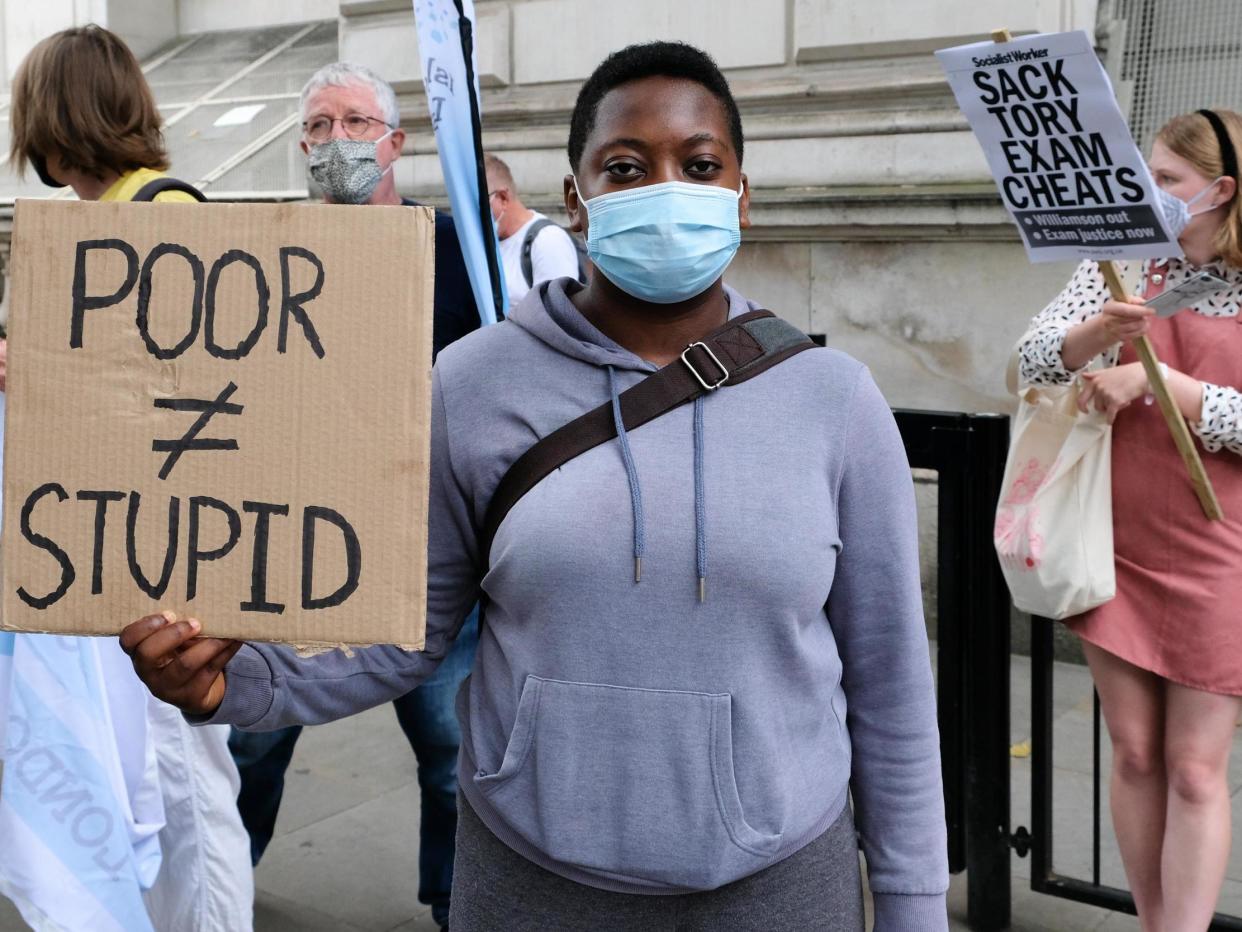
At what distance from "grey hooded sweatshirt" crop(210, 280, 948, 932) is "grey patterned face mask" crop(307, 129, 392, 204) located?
1822 mm

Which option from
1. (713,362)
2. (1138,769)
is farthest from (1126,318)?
(713,362)

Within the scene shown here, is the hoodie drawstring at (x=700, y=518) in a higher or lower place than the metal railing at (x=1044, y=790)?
higher

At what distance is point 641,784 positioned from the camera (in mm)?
1717

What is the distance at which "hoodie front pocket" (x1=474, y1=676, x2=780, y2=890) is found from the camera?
1.72m

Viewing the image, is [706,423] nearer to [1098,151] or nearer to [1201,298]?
[1098,151]

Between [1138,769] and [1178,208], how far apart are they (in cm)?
130

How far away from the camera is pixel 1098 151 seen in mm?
2943

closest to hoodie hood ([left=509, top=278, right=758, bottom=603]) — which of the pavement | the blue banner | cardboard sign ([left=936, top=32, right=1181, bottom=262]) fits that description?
cardboard sign ([left=936, top=32, right=1181, bottom=262])

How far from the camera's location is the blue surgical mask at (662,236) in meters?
1.88

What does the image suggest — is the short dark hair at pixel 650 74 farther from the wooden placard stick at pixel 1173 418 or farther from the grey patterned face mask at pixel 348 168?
the grey patterned face mask at pixel 348 168

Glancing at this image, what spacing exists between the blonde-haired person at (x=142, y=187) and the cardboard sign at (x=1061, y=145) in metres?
1.76

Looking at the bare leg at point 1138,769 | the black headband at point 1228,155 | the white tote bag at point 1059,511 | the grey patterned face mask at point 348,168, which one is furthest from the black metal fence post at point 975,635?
the grey patterned face mask at point 348,168

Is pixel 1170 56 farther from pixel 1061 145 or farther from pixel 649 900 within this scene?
pixel 649 900

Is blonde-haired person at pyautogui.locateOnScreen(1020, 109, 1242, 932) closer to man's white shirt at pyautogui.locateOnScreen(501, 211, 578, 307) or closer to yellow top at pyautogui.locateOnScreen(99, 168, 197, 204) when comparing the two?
yellow top at pyautogui.locateOnScreen(99, 168, 197, 204)
